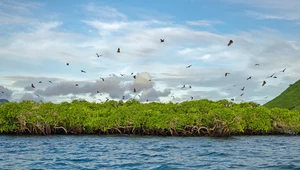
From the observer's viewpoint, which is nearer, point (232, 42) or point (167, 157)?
point (232, 42)

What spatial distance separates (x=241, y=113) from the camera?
94938mm

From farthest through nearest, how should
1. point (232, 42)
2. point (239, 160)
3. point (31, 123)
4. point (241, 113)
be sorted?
point (241, 113), point (31, 123), point (239, 160), point (232, 42)

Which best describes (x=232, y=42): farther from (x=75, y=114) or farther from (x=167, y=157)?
(x=75, y=114)

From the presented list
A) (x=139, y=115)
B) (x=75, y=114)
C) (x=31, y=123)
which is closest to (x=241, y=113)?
(x=139, y=115)

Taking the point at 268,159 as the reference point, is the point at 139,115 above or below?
above

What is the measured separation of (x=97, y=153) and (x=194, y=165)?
1464cm

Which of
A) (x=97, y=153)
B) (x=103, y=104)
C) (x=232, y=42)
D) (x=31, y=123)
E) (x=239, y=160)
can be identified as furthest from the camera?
(x=103, y=104)

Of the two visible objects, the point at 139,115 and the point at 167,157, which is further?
the point at 139,115

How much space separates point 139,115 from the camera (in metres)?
87.4

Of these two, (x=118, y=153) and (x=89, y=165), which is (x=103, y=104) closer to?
(x=118, y=153)

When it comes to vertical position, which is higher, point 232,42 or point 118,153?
point 232,42

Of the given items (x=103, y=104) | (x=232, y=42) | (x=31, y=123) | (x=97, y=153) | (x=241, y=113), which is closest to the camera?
(x=232, y=42)

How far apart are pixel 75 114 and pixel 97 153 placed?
4116 centimetres

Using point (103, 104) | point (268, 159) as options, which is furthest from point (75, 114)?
point (268, 159)
